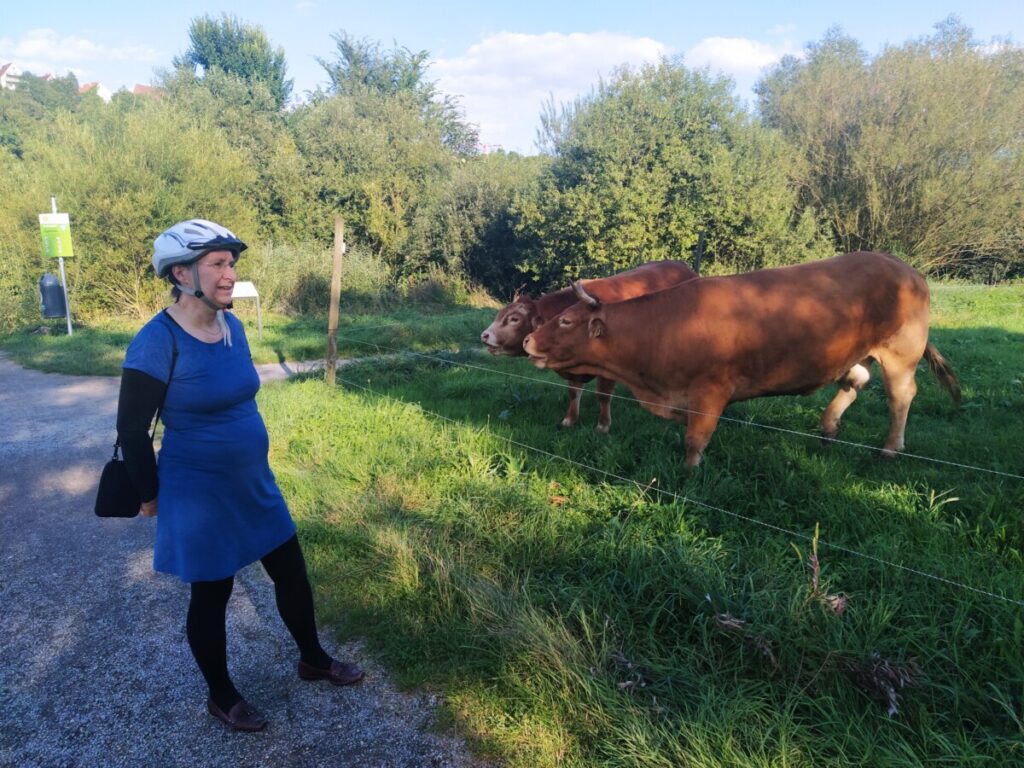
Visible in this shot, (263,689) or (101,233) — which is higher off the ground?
(101,233)

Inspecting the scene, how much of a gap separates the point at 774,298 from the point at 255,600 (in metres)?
4.02

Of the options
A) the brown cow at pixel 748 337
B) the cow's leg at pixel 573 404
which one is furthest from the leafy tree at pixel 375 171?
the brown cow at pixel 748 337

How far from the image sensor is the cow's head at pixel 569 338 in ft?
17.1

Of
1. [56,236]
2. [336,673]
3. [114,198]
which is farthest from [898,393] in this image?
[114,198]

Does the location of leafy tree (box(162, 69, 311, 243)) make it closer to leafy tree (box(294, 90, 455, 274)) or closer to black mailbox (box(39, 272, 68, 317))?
leafy tree (box(294, 90, 455, 274))

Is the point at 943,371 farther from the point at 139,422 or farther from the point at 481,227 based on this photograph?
the point at 481,227

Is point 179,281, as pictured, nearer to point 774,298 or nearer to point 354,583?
point 354,583

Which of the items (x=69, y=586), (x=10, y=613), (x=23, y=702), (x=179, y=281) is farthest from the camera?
(x=69, y=586)

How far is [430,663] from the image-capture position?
309 cm

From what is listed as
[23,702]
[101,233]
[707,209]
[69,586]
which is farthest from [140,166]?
[23,702]

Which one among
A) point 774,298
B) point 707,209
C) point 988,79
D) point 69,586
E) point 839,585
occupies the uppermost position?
point 988,79

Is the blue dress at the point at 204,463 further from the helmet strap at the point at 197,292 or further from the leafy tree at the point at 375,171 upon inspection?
the leafy tree at the point at 375,171

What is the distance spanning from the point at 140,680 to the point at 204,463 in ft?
4.31

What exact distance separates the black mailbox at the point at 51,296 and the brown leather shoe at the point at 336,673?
1515 centimetres
